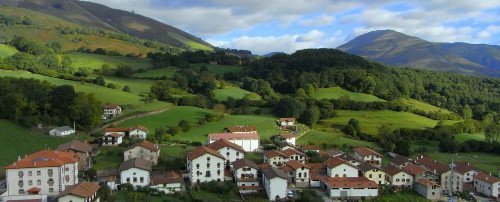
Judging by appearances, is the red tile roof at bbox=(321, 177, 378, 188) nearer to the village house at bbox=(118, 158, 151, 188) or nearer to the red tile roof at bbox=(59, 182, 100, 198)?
the village house at bbox=(118, 158, 151, 188)

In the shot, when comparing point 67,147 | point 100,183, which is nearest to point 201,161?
point 100,183

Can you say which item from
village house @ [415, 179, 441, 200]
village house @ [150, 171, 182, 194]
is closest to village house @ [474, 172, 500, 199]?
village house @ [415, 179, 441, 200]

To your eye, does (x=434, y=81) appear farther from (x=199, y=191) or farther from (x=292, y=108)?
(x=199, y=191)

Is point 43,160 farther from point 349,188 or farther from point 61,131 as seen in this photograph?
point 349,188

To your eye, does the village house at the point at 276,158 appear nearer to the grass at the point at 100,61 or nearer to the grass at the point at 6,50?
the grass at the point at 100,61

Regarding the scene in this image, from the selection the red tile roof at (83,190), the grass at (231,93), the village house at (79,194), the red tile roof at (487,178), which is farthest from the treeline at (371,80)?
the village house at (79,194)

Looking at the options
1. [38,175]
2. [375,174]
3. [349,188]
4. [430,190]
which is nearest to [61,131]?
[38,175]
